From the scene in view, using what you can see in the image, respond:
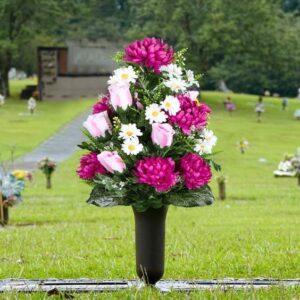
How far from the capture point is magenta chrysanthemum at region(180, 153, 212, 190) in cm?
560

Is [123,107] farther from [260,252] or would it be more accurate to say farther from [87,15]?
[87,15]

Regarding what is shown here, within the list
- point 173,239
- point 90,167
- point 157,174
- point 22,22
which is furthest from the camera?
point 22,22

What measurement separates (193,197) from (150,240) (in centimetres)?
43

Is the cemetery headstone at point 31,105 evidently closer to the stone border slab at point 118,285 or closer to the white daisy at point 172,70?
the stone border slab at point 118,285

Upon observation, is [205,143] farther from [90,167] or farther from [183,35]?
[183,35]

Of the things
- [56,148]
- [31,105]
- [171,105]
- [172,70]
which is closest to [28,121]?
[31,105]

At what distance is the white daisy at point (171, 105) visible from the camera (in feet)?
18.6

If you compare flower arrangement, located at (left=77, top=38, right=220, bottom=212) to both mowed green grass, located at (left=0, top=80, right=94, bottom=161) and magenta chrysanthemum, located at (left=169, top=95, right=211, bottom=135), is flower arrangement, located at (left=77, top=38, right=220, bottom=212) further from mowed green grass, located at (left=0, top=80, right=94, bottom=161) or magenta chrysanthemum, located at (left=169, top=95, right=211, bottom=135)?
mowed green grass, located at (left=0, top=80, right=94, bottom=161)

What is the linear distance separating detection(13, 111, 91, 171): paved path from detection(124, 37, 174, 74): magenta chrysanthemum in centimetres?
2635

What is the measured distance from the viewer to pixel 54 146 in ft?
135

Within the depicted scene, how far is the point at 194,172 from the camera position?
220 inches

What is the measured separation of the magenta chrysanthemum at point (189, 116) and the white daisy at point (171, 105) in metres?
0.04

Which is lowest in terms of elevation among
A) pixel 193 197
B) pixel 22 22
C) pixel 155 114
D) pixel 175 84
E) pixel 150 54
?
pixel 22 22

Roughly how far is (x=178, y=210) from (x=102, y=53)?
5638cm
